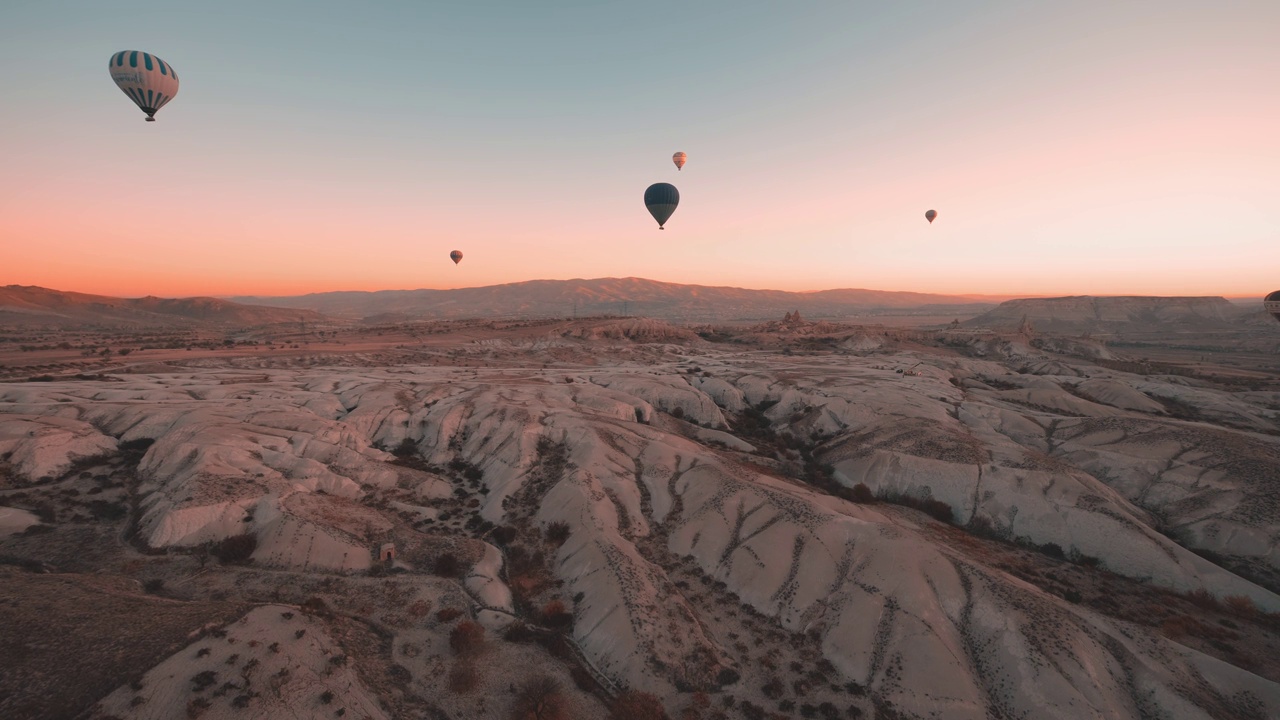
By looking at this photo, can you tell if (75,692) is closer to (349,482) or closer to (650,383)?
(349,482)

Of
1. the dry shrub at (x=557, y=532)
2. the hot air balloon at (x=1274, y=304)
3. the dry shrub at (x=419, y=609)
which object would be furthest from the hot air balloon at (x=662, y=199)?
the hot air balloon at (x=1274, y=304)

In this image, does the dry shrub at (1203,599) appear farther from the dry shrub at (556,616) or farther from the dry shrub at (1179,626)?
the dry shrub at (556,616)

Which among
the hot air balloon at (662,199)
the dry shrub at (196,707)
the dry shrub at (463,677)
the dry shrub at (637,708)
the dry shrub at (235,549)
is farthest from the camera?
the hot air balloon at (662,199)

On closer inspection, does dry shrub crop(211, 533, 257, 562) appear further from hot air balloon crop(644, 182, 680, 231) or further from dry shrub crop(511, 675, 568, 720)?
hot air balloon crop(644, 182, 680, 231)

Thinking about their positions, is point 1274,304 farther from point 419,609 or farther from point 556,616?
point 419,609

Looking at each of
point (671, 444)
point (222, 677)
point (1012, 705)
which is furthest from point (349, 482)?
point (1012, 705)

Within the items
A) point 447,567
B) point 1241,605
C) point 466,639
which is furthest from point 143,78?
point 1241,605

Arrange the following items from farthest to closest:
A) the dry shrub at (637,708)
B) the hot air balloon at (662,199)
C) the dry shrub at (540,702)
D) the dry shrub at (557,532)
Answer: the hot air balloon at (662,199) < the dry shrub at (557,532) < the dry shrub at (637,708) < the dry shrub at (540,702)
